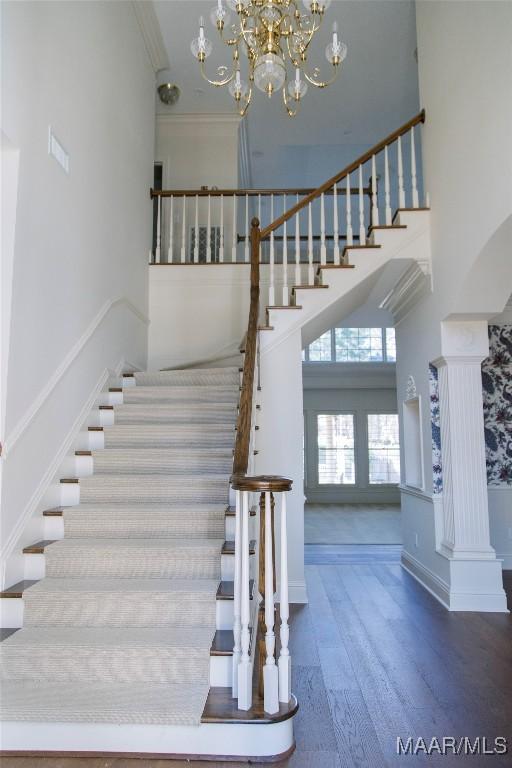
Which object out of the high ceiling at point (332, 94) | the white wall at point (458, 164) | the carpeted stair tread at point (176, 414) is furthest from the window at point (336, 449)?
the carpeted stair tread at point (176, 414)

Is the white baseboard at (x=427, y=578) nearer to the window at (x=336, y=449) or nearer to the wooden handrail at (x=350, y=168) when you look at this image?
the wooden handrail at (x=350, y=168)

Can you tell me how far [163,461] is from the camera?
348cm

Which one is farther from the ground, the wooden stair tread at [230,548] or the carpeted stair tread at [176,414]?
the carpeted stair tread at [176,414]

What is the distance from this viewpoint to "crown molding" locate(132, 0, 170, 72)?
5.15 meters

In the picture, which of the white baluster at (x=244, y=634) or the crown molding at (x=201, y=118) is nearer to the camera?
the white baluster at (x=244, y=634)

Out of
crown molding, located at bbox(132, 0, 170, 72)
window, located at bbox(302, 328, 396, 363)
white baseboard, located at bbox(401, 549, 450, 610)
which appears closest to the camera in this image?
white baseboard, located at bbox(401, 549, 450, 610)

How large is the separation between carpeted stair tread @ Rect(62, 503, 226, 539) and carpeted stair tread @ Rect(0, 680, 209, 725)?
2.90 feet

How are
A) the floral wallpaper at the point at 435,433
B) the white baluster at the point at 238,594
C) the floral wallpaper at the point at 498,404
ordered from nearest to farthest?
the white baluster at the point at 238,594
the floral wallpaper at the point at 435,433
the floral wallpaper at the point at 498,404

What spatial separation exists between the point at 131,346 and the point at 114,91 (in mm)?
2300

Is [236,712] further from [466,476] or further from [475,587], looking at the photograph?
[466,476]

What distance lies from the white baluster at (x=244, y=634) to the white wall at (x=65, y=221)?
133 centimetres

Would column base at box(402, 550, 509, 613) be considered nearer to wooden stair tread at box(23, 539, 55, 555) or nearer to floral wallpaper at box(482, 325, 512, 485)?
floral wallpaper at box(482, 325, 512, 485)

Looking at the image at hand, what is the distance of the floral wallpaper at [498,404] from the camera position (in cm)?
526

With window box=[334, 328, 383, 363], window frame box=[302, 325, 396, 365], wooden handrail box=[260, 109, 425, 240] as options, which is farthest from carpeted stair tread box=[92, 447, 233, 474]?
window box=[334, 328, 383, 363]
